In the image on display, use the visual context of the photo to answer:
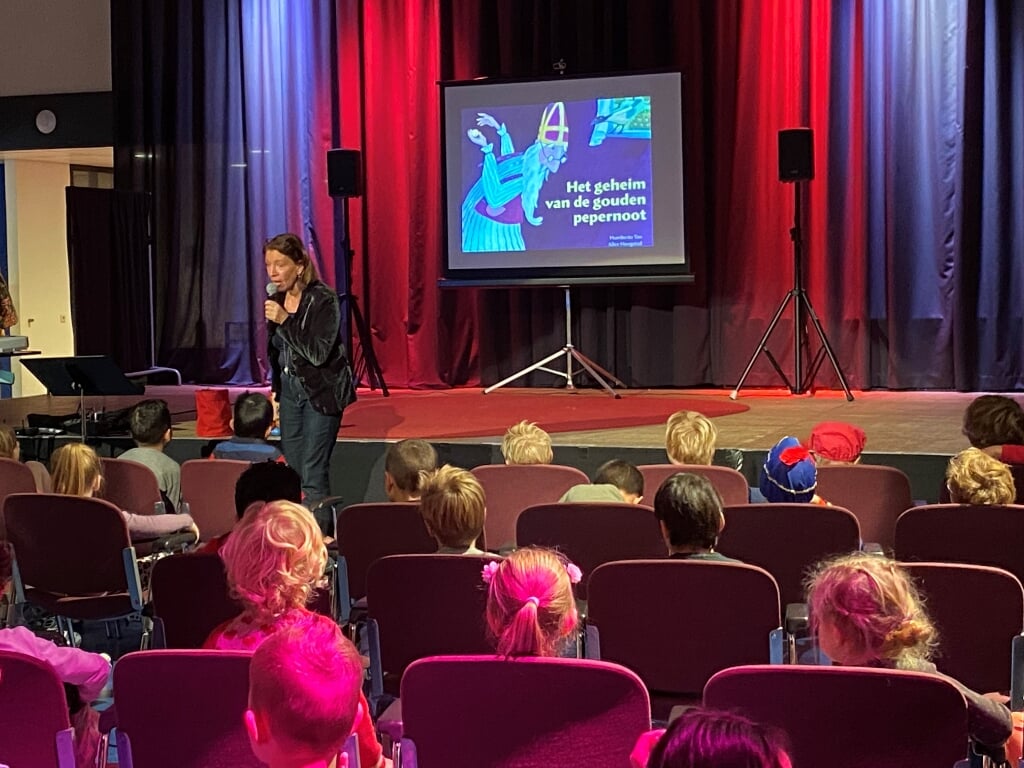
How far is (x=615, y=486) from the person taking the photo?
4.22m

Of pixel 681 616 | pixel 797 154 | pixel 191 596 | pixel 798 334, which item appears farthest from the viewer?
pixel 798 334

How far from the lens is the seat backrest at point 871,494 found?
4219 mm

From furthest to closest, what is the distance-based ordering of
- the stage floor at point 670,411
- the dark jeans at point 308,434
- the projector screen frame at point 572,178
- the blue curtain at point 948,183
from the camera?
the projector screen frame at point 572,178 < the blue curtain at point 948,183 < the stage floor at point 670,411 < the dark jeans at point 308,434

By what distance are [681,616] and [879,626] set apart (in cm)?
71

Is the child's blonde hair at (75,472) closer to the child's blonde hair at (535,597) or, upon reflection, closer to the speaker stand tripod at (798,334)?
the child's blonde hair at (535,597)

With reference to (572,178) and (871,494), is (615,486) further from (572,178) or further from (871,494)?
(572,178)

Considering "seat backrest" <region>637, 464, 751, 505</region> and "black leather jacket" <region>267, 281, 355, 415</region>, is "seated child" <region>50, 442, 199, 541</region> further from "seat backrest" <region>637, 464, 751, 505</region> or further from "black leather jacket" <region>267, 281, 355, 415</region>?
"seat backrest" <region>637, 464, 751, 505</region>

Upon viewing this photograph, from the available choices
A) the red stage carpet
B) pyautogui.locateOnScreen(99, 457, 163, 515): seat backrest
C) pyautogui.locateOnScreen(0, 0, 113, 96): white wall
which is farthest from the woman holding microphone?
pyautogui.locateOnScreen(0, 0, 113, 96): white wall

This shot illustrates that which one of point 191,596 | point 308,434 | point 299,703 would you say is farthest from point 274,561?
point 308,434

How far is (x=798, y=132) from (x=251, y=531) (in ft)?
20.7

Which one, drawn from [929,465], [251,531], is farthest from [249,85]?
[251,531]

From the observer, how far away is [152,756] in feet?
7.46

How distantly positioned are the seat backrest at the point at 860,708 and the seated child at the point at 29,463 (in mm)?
3491

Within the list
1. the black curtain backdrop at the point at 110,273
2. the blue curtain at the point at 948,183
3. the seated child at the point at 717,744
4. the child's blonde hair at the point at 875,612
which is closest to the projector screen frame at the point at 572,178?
the blue curtain at the point at 948,183
